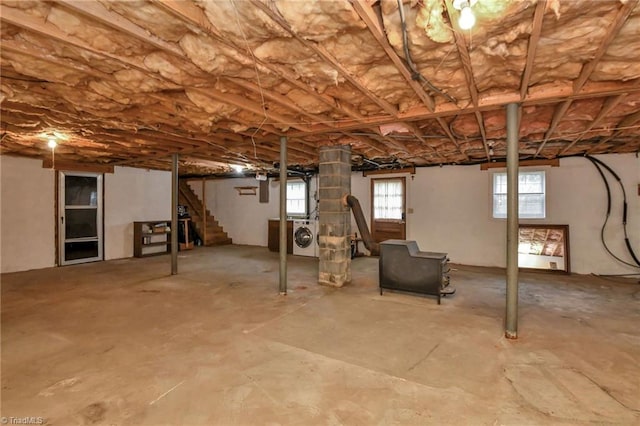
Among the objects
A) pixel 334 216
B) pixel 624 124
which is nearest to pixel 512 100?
pixel 624 124

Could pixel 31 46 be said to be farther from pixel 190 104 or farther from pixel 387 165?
pixel 387 165

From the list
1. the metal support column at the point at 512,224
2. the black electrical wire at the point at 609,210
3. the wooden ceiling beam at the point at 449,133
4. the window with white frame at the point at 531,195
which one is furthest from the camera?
the window with white frame at the point at 531,195

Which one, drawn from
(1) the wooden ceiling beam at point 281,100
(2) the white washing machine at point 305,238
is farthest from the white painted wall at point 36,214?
(1) the wooden ceiling beam at point 281,100

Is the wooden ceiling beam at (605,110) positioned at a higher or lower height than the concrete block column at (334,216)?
higher

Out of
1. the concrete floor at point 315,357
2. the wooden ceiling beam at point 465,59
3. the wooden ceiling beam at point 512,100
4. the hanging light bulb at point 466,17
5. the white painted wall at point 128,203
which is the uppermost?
the wooden ceiling beam at point 465,59

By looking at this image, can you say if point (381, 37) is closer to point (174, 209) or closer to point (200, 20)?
point (200, 20)

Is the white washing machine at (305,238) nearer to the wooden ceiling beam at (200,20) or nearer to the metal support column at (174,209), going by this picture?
the metal support column at (174,209)

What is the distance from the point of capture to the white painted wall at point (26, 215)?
5.73 m

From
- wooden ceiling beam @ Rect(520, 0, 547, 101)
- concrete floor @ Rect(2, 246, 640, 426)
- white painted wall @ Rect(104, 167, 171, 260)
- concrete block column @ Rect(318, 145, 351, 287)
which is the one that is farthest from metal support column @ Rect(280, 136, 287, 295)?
white painted wall @ Rect(104, 167, 171, 260)

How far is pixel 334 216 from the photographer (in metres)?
4.69

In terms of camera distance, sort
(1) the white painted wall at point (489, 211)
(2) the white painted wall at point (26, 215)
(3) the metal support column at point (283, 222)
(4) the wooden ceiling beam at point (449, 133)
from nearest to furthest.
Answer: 1. (4) the wooden ceiling beam at point (449, 133)
2. (3) the metal support column at point (283, 222)
3. (1) the white painted wall at point (489, 211)
4. (2) the white painted wall at point (26, 215)

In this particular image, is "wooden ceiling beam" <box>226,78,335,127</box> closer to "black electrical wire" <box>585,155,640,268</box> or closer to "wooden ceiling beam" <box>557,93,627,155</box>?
"wooden ceiling beam" <box>557,93,627,155</box>

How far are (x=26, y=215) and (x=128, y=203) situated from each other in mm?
1856

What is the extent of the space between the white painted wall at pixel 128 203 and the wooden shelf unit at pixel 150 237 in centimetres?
19
